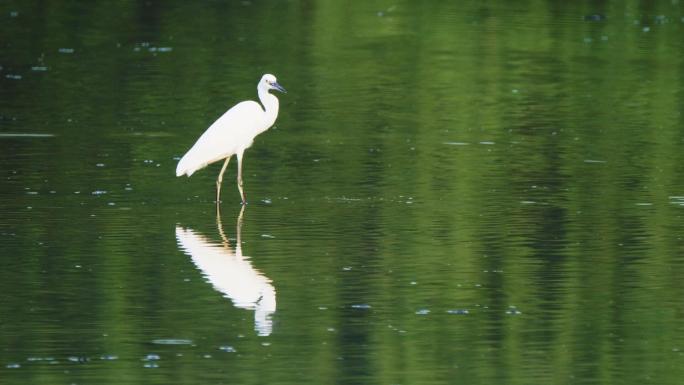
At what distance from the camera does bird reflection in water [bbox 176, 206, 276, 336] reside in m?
11.5

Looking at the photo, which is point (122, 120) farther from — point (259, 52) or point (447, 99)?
point (259, 52)

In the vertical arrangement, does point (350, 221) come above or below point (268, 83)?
below

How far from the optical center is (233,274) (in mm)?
12508

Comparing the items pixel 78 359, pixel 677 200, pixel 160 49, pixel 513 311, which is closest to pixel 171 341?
pixel 78 359

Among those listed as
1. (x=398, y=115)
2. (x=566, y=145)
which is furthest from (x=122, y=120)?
(x=566, y=145)

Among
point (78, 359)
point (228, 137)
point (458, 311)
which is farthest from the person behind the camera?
point (228, 137)

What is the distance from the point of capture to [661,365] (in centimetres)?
995

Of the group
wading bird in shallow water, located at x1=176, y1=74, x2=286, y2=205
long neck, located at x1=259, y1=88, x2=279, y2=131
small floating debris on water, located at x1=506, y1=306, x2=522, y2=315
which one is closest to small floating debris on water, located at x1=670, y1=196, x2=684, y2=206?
wading bird in shallow water, located at x1=176, y1=74, x2=286, y2=205

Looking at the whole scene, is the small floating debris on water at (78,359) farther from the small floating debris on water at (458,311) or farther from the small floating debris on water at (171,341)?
the small floating debris on water at (458,311)

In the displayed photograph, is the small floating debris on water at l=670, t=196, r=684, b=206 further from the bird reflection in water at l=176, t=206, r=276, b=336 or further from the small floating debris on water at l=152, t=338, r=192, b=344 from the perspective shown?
the small floating debris on water at l=152, t=338, r=192, b=344

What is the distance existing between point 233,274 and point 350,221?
2295 mm

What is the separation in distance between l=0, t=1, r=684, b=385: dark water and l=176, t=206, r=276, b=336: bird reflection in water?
0.10ft

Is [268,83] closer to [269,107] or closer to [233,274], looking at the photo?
[269,107]

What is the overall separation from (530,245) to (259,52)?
16.8 m
